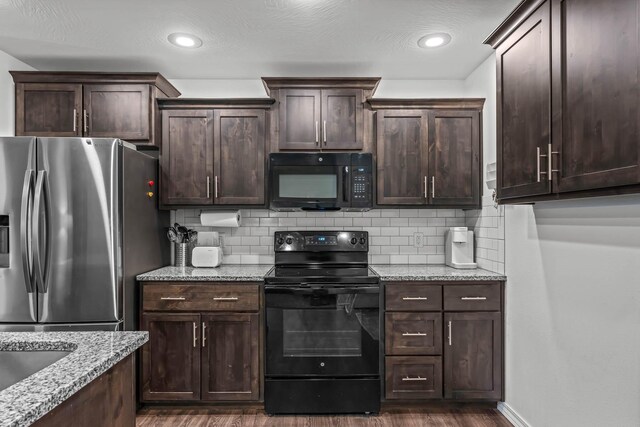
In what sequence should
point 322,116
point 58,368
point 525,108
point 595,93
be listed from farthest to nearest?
point 322,116, point 525,108, point 595,93, point 58,368

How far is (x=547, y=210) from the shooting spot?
2.03m

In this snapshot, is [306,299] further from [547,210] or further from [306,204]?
[547,210]

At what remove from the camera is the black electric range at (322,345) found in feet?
8.04

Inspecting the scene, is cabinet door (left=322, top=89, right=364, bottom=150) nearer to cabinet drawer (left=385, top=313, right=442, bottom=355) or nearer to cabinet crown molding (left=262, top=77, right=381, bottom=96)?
cabinet crown molding (left=262, top=77, right=381, bottom=96)

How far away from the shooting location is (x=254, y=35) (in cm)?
239

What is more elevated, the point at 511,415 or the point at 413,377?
the point at 413,377

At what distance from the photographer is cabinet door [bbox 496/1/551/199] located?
1.59 meters

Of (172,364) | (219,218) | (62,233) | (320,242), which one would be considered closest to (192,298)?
(172,364)

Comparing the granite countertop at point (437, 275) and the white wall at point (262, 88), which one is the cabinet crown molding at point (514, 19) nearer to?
the white wall at point (262, 88)

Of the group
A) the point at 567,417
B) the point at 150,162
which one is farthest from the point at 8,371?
the point at 567,417

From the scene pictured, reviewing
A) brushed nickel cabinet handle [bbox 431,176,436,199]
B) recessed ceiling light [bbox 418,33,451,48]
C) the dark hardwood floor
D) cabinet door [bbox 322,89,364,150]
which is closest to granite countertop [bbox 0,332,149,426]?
the dark hardwood floor

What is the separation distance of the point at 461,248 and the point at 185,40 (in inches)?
97.2

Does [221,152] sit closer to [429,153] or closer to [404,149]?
[404,149]

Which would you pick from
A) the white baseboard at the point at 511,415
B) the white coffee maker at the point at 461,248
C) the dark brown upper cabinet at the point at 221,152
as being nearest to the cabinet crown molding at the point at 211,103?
the dark brown upper cabinet at the point at 221,152
